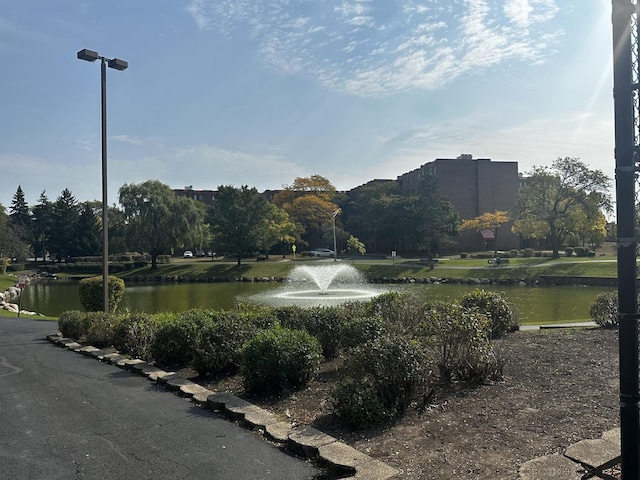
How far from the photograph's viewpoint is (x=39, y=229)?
7706 cm

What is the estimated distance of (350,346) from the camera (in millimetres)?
7871

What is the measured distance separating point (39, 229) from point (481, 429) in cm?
8351

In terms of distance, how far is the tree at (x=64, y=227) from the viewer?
7250cm

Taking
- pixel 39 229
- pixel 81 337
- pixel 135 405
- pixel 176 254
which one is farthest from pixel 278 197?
pixel 135 405

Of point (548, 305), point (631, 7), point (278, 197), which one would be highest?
point (278, 197)

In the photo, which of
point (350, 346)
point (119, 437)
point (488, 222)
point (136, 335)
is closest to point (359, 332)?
point (350, 346)

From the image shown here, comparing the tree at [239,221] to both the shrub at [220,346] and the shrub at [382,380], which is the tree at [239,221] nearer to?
the shrub at [220,346]

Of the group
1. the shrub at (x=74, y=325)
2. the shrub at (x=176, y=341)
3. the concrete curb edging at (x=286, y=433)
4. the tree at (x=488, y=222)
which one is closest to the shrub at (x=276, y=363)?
the concrete curb edging at (x=286, y=433)

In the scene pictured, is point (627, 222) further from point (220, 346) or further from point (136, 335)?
point (136, 335)

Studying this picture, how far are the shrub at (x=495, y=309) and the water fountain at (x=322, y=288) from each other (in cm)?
1464

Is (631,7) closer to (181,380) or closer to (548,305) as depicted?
(181,380)

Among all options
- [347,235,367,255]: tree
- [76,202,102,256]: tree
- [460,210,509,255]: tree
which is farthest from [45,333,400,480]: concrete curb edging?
[76,202,102,256]: tree

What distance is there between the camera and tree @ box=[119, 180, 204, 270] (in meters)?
53.5

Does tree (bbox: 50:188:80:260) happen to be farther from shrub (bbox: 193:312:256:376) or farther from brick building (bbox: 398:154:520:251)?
shrub (bbox: 193:312:256:376)
